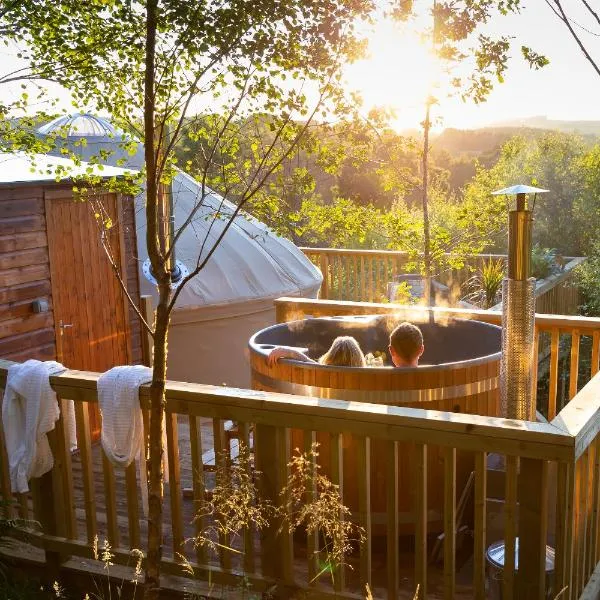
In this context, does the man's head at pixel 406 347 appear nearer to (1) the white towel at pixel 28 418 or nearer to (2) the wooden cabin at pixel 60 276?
(1) the white towel at pixel 28 418

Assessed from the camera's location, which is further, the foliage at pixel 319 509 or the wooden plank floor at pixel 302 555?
the wooden plank floor at pixel 302 555

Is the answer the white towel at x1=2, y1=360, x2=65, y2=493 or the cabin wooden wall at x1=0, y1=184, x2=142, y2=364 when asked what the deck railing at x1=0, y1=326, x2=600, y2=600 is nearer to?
the white towel at x1=2, y1=360, x2=65, y2=493

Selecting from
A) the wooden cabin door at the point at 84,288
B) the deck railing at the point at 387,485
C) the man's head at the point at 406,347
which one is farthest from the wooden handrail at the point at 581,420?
the wooden cabin door at the point at 84,288

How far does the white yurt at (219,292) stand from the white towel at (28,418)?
168 inches

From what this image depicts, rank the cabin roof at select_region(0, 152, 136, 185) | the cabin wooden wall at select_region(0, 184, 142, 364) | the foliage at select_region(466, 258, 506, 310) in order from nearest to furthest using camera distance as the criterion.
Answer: the cabin roof at select_region(0, 152, 136, 185)
the cabin wooden wall at select_region(0, 184, 142, 364)
the foliage at select_region(466, 258, 506, 310)

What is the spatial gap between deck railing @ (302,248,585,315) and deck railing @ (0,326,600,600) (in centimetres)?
655

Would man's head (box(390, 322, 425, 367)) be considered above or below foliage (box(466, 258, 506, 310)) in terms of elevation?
above

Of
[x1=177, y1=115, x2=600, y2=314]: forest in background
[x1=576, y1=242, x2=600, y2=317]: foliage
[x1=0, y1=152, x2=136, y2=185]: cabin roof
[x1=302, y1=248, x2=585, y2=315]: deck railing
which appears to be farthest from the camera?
[x1=576, y1=242, x2=600, y2=317]: foliage

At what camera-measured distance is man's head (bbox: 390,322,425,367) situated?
410 centimetres

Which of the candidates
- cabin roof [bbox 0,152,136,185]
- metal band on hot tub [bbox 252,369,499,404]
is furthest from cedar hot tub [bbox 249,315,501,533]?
cabin roof [bbox 0,152,136,185]

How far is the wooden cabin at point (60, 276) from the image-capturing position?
558 cm

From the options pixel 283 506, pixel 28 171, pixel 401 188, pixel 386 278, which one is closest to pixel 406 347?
pixel 283 506

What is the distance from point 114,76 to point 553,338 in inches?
110

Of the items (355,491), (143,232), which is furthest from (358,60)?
(143,232)
